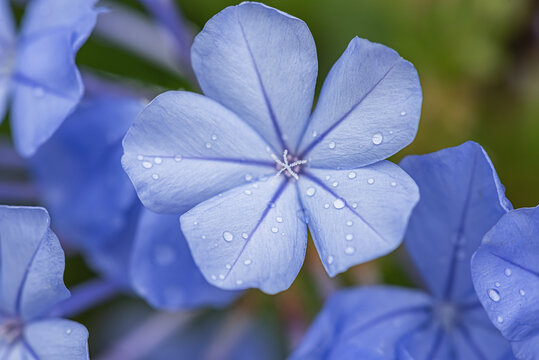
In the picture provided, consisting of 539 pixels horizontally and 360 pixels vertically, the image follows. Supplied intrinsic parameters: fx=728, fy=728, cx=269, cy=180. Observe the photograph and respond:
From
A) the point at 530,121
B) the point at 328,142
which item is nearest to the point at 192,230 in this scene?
the point at 328,142

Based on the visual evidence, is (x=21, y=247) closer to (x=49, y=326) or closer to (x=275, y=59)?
(x=49, y=326)

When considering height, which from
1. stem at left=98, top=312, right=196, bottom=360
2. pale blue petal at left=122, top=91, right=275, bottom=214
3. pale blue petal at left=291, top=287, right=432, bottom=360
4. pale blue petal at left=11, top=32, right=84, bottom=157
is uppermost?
pale blue petal at left=122, top=91, right=275, bottom=214

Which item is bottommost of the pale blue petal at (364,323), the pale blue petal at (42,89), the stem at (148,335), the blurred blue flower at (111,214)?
the stem at (148,335)

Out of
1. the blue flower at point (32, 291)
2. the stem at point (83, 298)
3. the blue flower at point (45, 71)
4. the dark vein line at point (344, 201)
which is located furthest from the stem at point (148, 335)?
the dark vein line at point (344, 201)

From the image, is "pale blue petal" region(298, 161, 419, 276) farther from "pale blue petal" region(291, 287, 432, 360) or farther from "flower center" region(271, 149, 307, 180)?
"pale blue petal" region(291, 287, 432, 360)

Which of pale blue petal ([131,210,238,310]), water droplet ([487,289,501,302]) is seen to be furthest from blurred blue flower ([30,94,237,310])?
water droplet ([487,289,501,302])

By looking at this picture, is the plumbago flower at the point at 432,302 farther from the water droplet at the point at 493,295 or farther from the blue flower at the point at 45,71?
the blue flower at the point at 45,71
